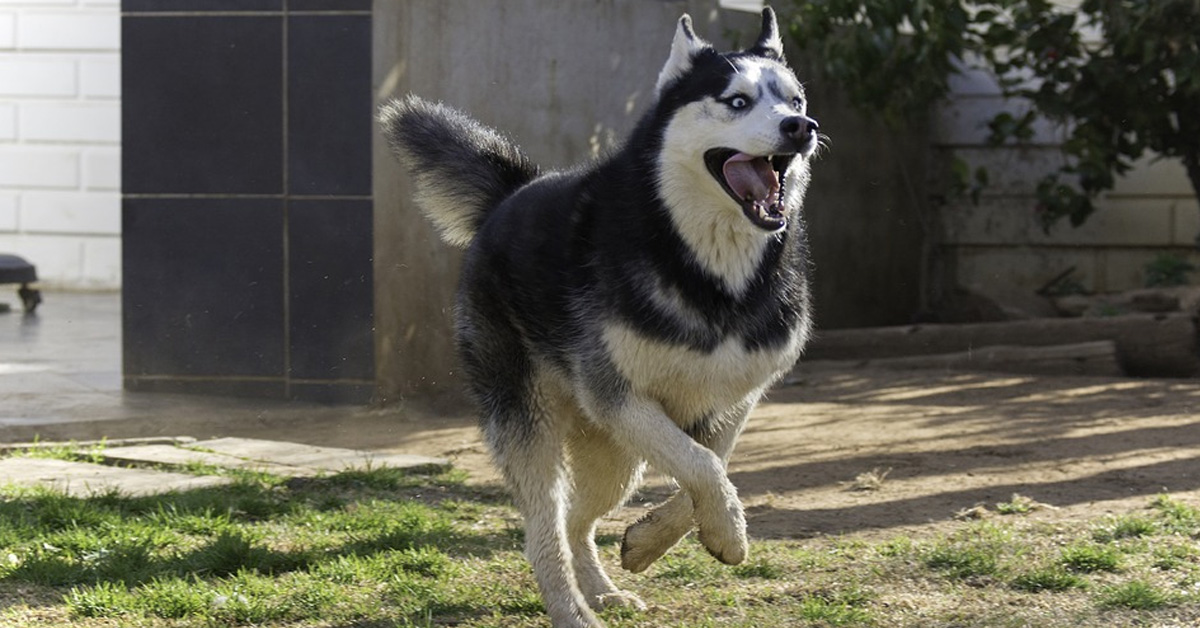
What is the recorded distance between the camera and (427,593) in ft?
14.9

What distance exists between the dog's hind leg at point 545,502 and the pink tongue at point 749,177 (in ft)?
2.88

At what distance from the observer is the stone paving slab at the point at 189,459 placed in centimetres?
643

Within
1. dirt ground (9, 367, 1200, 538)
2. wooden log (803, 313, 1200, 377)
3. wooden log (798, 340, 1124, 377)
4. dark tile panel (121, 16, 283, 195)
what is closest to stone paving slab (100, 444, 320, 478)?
dirt ground (9, 367, 1200, 538)

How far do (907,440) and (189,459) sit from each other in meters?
3.27

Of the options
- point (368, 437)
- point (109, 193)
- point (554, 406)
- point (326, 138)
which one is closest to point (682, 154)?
point (554, 406)

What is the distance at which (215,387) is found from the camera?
27.9 ft

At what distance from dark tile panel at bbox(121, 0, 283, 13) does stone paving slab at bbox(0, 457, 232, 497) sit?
2.96 metres

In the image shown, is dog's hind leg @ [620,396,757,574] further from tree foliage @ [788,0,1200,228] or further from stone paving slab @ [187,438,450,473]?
tree foliage @ [788,0,1200,228]

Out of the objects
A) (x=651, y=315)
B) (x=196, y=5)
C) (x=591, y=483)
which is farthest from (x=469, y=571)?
(x=196, y=5)

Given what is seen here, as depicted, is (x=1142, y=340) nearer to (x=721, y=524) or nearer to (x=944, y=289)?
(x=944, y=289)

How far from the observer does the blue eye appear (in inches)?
167

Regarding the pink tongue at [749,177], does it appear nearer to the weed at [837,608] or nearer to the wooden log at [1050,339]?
the weed at [837,608]

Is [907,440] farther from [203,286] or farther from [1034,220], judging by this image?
[1034,220]

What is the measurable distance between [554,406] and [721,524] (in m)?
0.66
